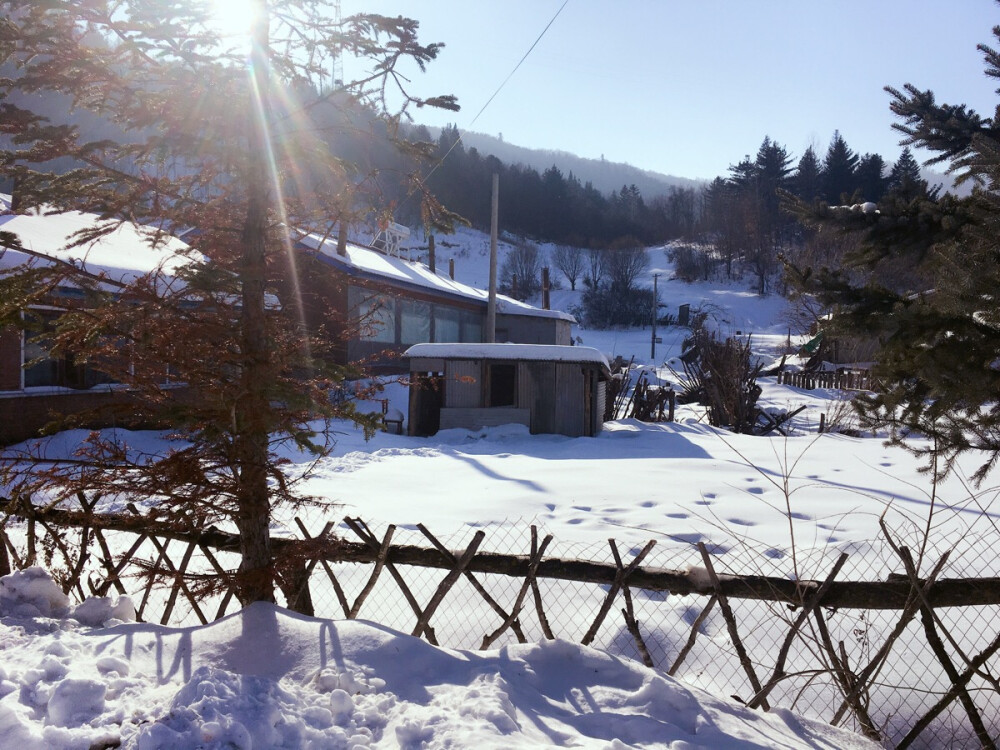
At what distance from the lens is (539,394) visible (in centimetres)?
1466

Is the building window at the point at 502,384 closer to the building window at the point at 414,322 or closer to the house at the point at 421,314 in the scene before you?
the house at the point at 421,314

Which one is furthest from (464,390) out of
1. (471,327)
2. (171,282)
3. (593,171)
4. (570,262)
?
(593,171)

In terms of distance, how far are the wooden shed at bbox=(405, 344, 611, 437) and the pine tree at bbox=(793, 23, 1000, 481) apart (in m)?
9.74

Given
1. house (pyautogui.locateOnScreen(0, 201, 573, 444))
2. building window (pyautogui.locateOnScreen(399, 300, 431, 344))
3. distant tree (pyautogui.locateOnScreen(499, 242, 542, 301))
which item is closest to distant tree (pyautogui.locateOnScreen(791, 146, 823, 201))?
distant tree (pyautogui.locateOnScreen(499, 242, 542, 301))

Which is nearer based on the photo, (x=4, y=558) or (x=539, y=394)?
(x=4, y=558)

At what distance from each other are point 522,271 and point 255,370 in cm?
Result: 6302

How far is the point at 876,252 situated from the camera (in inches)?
178

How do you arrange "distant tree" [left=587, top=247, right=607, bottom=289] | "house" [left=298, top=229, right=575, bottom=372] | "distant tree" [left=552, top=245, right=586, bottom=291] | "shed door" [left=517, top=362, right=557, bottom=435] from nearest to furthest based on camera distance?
"shed door" [left=517, top=362, right=557, bottom=435]
"house" [left=298, top=229, right=575, bottom=372]
"distant tree" [left=587, top=247, right=607, bottom=289]
"distant tree" [left=552, top=245, right=586, bottom=291]

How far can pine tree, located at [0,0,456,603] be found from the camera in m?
Answer: 3.27

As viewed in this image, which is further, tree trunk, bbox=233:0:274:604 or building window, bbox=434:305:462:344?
building window, bbox=434:305:462:344

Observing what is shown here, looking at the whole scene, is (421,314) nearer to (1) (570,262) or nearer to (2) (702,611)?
(2) (702,611)

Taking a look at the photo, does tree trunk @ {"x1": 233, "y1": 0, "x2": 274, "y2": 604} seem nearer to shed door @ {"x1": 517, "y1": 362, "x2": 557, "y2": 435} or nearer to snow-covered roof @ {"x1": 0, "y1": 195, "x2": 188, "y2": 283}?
snow-covered roof @ {"x1": 0, "y1": 195, "x2": 188, "y2": 283}

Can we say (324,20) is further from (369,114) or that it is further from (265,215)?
(265,215)

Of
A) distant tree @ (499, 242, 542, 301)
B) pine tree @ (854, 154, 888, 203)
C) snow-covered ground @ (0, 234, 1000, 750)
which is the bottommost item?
snow-covered ground @ (0, 234, 1000, 750)
